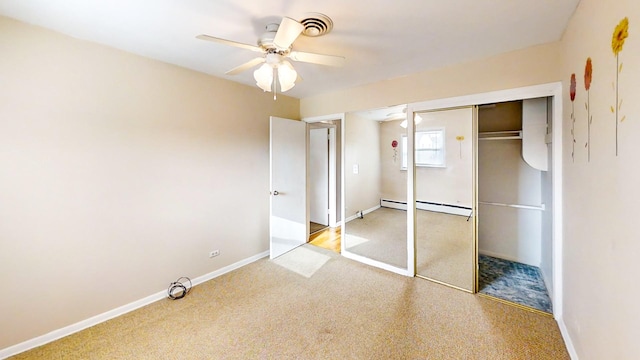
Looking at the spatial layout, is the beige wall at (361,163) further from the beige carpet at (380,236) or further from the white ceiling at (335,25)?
the white ceiling at (335,25)

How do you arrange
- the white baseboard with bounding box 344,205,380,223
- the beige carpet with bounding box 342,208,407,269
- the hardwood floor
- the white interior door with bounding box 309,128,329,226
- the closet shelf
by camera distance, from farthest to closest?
the white interior door with bounding box 309,128,329,226, the hardwood floor, the white baseboard with bounding box 344,205,380,223, the beige carpet with bounding box 342,208,407,269, the closet shelf

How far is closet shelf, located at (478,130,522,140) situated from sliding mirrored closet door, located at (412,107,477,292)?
655mm

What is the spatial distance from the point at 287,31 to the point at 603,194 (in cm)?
185

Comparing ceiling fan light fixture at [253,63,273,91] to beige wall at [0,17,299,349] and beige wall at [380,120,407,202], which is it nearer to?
beige wall at [0,17,299,349]

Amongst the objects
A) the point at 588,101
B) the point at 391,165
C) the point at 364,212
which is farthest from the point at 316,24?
the point at 364,212

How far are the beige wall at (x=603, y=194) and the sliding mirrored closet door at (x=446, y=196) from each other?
0.85 meters

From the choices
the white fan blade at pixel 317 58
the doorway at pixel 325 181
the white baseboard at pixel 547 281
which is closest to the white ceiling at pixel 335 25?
the white fan blade at pixel 317 58

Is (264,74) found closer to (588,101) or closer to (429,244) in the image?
(588,101)

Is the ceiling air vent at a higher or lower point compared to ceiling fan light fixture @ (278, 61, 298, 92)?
higher

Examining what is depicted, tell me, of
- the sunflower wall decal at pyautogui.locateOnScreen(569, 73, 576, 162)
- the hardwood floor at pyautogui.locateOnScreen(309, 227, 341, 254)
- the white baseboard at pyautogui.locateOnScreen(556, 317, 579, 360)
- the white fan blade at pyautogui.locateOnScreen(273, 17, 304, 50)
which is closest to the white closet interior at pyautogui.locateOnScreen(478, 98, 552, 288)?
the white baseboard at pyautogui.locateOnScreen(556, 317, 579, 360)

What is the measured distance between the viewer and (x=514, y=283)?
8.63 feet

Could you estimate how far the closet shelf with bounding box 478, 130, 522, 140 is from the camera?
2870mm

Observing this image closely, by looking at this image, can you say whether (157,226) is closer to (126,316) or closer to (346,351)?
(126,316)

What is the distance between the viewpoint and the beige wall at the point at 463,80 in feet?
6.90
